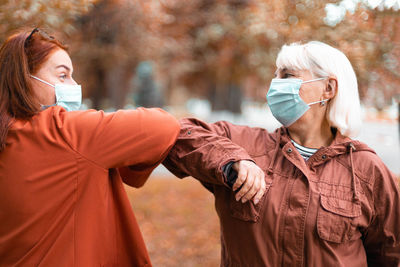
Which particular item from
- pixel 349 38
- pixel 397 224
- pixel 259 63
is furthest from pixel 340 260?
pixel 259 63

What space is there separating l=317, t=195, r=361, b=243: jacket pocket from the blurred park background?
1.86m

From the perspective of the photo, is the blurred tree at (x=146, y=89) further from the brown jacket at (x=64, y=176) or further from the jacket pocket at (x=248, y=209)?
the brown jacket at (x=64, y=176)

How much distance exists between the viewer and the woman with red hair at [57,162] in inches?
73.5

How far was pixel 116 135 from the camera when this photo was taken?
1.88 m

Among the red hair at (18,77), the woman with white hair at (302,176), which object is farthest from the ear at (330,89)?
the red hair at (18,77)

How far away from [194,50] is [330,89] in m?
15.7

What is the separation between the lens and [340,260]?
81.7 inches

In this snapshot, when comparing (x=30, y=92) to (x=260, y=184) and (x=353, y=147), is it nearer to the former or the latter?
(x=260, y=184)

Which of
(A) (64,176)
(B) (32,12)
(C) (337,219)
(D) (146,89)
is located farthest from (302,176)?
(D) (146,89)

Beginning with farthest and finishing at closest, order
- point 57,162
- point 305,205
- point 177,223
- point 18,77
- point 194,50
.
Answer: point 194,50 < point 177,223 < point 305,205 < point 18,77 < point 57,162

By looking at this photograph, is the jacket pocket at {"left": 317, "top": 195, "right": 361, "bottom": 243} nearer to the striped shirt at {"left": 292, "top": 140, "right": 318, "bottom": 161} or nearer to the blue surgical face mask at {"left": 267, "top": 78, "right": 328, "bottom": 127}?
the striped shirt at {"left": 292, "top": 140, "right": 318, "bottom": 161}

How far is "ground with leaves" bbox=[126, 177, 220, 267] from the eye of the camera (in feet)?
19.6

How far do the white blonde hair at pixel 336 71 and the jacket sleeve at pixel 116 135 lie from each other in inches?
35.7

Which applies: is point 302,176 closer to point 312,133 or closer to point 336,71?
point 312,133
